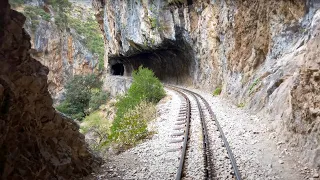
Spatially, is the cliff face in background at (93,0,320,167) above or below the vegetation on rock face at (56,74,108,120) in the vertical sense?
above

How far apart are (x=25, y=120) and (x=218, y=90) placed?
16.3m

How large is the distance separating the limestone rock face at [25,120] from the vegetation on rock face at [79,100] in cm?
2767

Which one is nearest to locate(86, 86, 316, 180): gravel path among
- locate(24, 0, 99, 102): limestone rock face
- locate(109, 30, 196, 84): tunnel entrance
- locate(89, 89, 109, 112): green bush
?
locate(109, 30, 196, 84): tunnel entrance

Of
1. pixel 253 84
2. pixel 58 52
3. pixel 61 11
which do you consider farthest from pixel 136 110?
pixel 61 11

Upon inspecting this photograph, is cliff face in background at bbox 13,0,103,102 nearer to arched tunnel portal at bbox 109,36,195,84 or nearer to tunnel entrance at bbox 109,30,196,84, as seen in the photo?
arched tunnel portal at bbox 109,36,195,84

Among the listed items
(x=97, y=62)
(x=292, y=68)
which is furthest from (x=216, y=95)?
(x=97, y=62)

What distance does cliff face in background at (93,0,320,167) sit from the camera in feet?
22.6

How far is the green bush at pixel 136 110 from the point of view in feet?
31.2

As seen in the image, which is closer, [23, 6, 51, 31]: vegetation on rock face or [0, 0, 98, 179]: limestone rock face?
[0, 0, 98, 179]: limestone rock face

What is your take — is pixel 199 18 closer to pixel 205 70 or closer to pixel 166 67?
pixel 205 70

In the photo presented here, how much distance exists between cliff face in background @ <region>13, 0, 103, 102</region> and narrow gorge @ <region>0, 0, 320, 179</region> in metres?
31.2

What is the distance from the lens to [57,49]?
56062 millimetres

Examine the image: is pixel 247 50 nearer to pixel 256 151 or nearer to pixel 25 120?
pixel 256 151

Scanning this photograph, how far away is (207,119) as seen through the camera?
1101 cm
